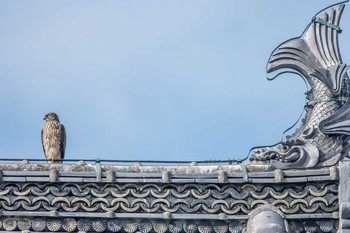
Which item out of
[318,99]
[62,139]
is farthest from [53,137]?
[318,99]

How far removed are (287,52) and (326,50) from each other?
0.58 meters

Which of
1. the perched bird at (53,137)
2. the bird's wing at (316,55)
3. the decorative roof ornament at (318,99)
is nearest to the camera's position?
the decorative roof ornament at (318,99)

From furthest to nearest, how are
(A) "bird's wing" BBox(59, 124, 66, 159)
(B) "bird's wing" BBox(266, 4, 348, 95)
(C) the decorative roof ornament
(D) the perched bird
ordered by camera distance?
1. (A) "bird's wing" BBox(59, 124, 66, 159)
2. (D) the perched bird
3. (B) "bird's wing" BBox(266, 4, 348, 95)
4. (C) the decorative roof ornament

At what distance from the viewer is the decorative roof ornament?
80.3 ft

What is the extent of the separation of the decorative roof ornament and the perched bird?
11.8 feet

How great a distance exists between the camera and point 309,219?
2369 centimetres

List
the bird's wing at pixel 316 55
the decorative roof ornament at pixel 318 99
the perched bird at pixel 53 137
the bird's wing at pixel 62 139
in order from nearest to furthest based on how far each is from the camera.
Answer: the decorative roof ornament at pixel 318 99 < the bird's wing at pixel 316 55 < the perched bird at pixel 53 137 < the bird's wing at pixel 62 139

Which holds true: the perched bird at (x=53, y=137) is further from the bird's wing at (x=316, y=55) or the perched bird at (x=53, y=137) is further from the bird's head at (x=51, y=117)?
the bird's wing at (x=316, y=55)

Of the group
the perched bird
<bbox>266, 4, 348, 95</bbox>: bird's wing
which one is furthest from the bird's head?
<bbox>266, 4, 348, 95</bbox>: bird's wing

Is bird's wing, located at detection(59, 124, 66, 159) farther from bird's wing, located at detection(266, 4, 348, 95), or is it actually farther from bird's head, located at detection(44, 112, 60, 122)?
bird's wing, located at detection(266, 4, 348, 95)

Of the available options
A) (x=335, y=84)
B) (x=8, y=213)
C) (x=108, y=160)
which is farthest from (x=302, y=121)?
(x=8, y=213)

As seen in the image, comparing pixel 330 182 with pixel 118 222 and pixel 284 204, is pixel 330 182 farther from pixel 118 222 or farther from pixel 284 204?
pixel 118 222

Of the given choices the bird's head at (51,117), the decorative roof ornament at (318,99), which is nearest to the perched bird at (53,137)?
the bird's head at (51,117)

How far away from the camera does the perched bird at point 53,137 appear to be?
2677cm
